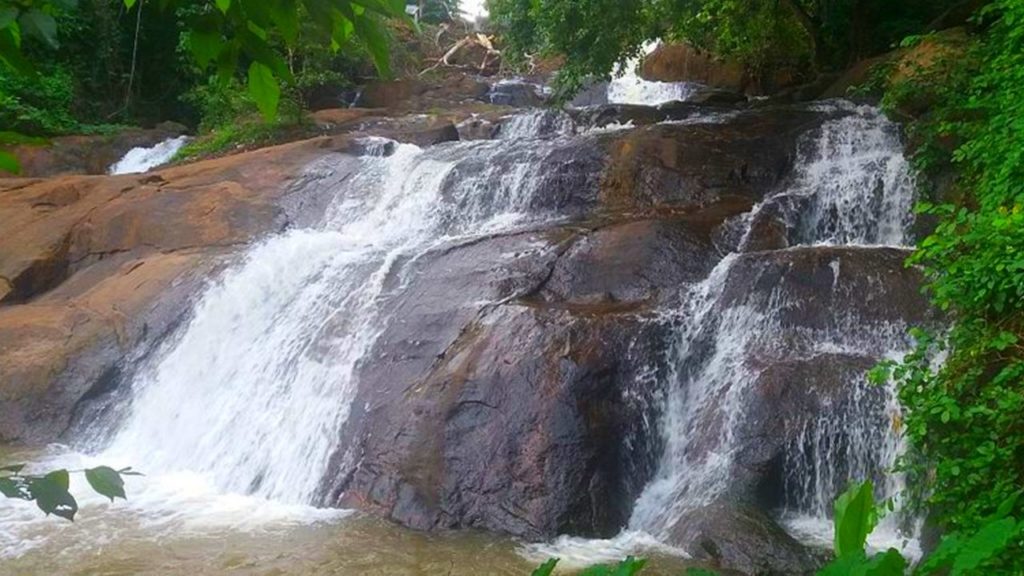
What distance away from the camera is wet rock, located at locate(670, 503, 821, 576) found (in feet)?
18.3

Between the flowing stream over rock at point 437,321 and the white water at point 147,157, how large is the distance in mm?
5995

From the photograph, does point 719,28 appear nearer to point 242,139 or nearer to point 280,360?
point 242,139

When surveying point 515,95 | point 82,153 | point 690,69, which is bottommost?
point 82,153

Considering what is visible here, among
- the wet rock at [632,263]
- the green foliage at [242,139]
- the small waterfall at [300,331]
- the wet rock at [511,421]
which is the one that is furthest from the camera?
the green foliage at [242,139]

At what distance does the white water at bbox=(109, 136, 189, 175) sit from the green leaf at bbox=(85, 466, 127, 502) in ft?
54.4

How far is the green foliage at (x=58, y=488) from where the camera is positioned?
1390mm

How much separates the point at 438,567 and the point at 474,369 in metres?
1.91

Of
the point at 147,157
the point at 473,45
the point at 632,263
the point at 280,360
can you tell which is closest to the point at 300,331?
the point at 280,360

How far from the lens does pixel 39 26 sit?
4.28ft

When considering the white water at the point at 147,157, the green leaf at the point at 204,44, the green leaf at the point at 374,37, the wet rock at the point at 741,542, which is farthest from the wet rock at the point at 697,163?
the white water at the point at 147,157

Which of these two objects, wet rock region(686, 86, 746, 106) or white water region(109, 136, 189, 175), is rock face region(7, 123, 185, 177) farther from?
wet rock region(686, 86, 746, 106)

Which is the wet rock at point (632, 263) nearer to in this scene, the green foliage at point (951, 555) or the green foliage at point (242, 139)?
the green foliage at point (951, 555)

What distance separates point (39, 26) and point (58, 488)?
28.1 inches

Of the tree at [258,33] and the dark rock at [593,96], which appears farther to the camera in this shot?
the dark rock at [593,96]
